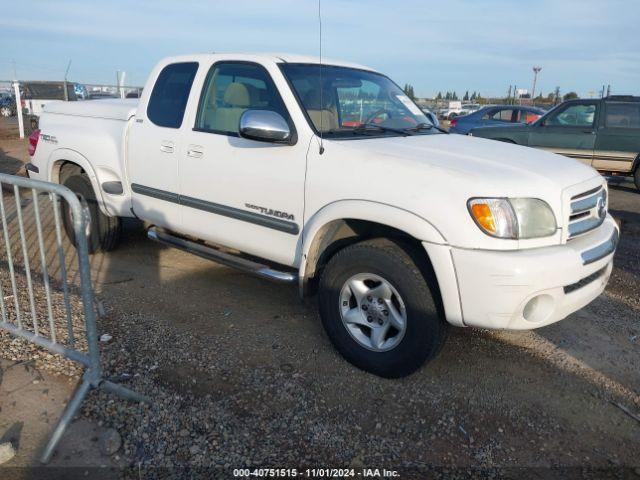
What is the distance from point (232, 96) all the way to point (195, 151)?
521 millimetres

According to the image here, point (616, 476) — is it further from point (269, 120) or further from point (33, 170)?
point (33, 170)

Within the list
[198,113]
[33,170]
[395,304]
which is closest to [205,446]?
[395,304]

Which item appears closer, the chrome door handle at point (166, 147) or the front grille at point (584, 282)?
the front grille at point (584, 282)

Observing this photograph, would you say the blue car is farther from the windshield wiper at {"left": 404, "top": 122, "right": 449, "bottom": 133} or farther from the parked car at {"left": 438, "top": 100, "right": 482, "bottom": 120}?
the parked car at {"left": 438, "top": 100, "right": 482, "bottom": 120}

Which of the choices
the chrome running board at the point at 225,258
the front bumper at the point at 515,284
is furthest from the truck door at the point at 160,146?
the front bumper at the point at 515,284

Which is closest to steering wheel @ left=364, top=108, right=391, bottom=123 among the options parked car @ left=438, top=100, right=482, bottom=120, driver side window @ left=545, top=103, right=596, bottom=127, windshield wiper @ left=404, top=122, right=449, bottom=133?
windshield wiper @ left=404, top=122, right=449, bottom=133

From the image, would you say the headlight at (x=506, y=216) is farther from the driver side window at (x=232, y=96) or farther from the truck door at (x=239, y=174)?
the driver side window at (x=232, y=96)

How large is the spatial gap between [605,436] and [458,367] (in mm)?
961

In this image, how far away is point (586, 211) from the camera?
348 centimetres

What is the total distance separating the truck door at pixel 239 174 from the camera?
380 cm

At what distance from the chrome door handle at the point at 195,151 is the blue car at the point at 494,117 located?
35.7 ft

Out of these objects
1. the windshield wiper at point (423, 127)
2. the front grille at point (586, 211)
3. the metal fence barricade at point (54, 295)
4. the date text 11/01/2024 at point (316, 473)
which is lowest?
the date text 11/01/2024 at point (316, 473)

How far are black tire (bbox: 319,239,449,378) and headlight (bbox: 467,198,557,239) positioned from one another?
49 cm

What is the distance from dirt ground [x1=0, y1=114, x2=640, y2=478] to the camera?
2811 mm
